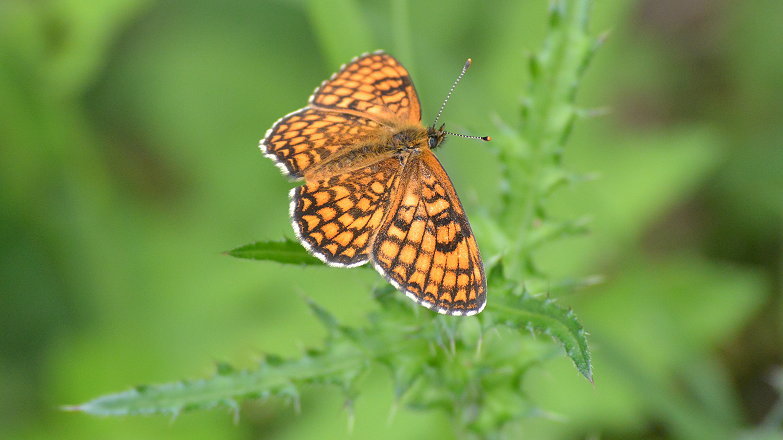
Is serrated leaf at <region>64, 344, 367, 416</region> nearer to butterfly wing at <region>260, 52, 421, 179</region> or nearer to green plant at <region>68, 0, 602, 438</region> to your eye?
green plant at <region>68, 0, 602, 438</region>

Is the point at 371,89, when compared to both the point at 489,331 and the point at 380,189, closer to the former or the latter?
the point at 380,189

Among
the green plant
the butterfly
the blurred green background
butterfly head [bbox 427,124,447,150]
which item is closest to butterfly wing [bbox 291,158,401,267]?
the butterfly

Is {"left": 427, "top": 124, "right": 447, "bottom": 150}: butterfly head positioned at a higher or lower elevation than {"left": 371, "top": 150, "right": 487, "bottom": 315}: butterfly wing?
higher

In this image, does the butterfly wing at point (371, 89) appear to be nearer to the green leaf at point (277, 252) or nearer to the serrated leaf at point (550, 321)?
the green leaf at point (277, 252)

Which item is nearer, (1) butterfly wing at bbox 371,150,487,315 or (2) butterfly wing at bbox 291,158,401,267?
(1) butterfly wing at bbox 371,150,487,315

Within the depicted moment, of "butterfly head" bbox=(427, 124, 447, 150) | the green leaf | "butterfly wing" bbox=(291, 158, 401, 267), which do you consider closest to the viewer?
the green leaf

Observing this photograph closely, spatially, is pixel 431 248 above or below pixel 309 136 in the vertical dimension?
below

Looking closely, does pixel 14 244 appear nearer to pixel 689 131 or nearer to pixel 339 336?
pixel 339 336

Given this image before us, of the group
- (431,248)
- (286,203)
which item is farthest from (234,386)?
(286,203)
